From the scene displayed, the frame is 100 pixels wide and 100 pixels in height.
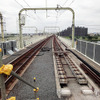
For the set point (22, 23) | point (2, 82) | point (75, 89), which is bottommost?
point (75, 89)

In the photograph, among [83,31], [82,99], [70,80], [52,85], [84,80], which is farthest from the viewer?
[83,31]

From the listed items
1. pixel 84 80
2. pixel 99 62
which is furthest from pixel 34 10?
pixel 84 80

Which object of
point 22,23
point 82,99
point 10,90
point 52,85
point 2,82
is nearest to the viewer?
point 2,82

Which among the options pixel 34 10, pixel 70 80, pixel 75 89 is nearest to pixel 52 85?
pixel 75 89

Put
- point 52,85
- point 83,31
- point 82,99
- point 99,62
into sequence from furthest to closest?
point 83,31, point 99,62, point 52,85, point 82,99

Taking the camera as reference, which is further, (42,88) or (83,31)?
(83,31)

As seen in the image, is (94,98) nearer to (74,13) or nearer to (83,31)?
(74,13)

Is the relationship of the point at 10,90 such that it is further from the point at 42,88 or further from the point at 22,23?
the point at 22,23

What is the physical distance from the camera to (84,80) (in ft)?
21.0

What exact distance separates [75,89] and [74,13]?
1571 cm

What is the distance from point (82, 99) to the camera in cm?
466

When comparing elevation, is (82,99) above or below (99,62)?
below

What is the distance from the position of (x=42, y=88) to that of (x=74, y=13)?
53.9 ft

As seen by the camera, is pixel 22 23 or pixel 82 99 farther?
pixel 22 23
